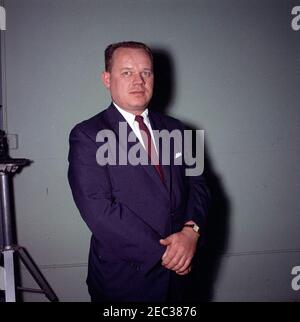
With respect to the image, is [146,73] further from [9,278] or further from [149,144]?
[9,278]

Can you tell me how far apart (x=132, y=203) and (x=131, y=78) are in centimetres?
63

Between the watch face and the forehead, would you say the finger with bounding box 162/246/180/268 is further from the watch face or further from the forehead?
the forehead

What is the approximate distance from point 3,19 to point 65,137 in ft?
3.16

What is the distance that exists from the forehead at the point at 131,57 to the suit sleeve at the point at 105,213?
1.45ft

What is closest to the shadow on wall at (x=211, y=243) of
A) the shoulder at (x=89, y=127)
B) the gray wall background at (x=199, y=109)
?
the gray wall background at (x=199, y=109)

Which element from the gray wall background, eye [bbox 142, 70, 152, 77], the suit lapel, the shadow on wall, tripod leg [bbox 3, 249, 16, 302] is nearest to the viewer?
the suit lapel

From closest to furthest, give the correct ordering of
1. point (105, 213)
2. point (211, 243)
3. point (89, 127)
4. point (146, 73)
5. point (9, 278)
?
point (105, 213), point (89, 127), point (146, 73), point (9, 278), point (211, 243)

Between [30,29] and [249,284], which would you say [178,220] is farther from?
[30,29]

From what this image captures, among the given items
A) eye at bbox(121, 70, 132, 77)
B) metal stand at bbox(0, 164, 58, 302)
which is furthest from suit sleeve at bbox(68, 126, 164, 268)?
metal stand at bbox(0, 164, 58, 302)

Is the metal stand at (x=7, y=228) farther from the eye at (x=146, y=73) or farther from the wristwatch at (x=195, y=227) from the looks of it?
the wristwatch at (x=195, y=227)

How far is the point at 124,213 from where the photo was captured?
4.63ft

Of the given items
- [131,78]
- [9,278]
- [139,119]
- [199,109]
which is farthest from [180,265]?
[199,109]

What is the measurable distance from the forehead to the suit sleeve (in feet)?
1.45

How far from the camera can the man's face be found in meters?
1.57
